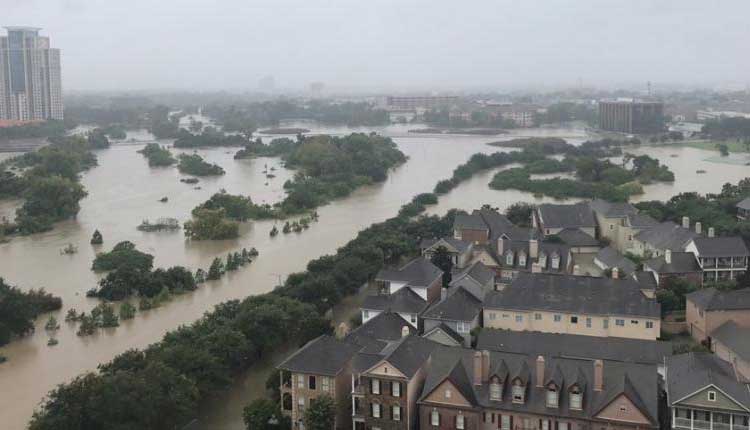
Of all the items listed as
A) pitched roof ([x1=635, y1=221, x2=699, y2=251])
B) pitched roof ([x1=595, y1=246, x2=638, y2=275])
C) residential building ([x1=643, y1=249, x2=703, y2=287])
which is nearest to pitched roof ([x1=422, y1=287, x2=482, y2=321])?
pitched roof ([x1=595, y1=246, x2=638, y2=275])

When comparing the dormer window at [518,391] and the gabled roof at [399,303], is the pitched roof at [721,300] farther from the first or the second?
the dormer window at [518,391]

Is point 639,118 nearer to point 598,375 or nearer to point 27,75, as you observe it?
point 27,75

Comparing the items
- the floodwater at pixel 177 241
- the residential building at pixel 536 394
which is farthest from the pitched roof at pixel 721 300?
the floodwater at pixel 177 241

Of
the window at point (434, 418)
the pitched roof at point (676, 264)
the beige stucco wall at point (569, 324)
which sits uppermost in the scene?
the pitched roof at point (676, 264)

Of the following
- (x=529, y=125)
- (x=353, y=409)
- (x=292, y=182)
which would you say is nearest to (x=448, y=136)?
(x=529, y=125)

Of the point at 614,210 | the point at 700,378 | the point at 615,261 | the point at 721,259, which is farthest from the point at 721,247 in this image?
the point at 700,378

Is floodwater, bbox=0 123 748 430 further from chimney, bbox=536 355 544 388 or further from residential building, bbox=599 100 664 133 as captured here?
residential building, bbox=599 100 664 133

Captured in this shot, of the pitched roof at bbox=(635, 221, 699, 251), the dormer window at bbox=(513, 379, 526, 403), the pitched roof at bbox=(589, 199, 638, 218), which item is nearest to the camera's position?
the dormer window at bbox=(513, 379, 526, 403)
